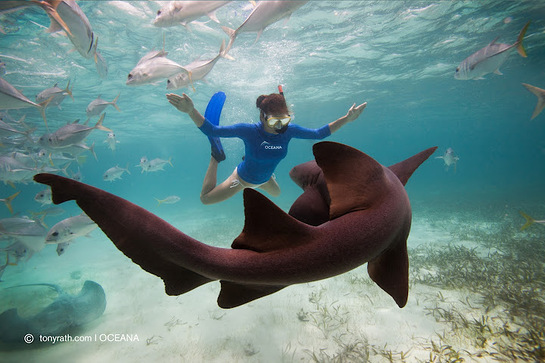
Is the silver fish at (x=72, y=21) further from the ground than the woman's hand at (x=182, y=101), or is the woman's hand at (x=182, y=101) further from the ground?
the silver fish at (x=72, y=21)

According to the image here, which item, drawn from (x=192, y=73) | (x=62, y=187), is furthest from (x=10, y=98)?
(x=62, y=187)

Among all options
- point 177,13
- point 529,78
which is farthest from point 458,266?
point 529,78

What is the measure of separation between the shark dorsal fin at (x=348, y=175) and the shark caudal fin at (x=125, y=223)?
0.74m

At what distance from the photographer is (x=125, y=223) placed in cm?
98

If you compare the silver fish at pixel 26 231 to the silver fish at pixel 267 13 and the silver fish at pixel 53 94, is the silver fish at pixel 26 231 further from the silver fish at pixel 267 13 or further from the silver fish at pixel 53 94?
the silver fish at pixel 267 13

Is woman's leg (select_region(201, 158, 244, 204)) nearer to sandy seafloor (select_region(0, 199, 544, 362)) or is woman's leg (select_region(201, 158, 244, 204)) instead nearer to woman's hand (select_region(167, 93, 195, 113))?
woman's hand (select_region(167, 93, 195, 113))

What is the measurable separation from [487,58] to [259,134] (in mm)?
7616

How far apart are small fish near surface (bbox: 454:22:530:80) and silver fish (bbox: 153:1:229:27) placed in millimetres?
7341

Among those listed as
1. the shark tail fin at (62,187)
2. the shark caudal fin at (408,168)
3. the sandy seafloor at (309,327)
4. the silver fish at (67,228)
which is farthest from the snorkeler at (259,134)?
the silver fish at (67,228)

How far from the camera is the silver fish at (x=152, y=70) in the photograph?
15.3 feet

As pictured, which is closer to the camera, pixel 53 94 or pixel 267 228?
pixel 267 228

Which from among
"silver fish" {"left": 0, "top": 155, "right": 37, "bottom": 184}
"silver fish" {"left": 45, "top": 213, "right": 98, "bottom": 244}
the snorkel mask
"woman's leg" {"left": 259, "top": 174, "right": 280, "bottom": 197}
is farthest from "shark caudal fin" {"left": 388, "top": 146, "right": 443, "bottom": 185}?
"silver fish" {"left": 0, "top": 155, "right": 37, "bottom": 184}

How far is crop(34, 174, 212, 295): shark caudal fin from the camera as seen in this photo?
969mm

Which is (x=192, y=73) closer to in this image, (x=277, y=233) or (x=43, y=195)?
(x=277, y=233)
